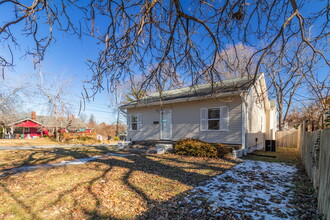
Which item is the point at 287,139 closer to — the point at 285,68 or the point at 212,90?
the point at 285,68

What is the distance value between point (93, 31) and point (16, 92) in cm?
2589

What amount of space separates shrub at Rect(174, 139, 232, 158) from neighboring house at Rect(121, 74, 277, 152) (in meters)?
1.08

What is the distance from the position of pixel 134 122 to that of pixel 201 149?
265 inches

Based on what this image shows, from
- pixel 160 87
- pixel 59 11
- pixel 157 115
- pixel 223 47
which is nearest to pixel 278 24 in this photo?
pixel 223 47

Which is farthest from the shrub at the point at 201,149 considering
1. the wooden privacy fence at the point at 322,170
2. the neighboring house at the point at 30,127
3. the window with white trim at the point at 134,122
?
the neighboring house at the point at 30,127

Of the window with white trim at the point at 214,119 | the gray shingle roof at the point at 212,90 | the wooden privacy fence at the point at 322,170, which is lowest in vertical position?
the wooden privacy fence at the point at 322,170

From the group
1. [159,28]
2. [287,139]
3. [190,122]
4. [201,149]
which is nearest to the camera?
[159,28]

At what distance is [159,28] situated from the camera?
3.80m

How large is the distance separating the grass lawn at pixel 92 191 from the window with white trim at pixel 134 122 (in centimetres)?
734

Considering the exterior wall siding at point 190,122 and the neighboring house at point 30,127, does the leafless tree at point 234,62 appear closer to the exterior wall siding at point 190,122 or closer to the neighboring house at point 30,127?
the exterior wall siding at point 190,122

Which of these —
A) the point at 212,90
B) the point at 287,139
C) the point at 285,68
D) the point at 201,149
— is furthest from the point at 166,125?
the point at 287,139

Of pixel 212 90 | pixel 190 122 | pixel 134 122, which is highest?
pixel 212 90

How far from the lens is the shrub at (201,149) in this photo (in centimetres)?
860

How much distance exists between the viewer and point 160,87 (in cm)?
417
